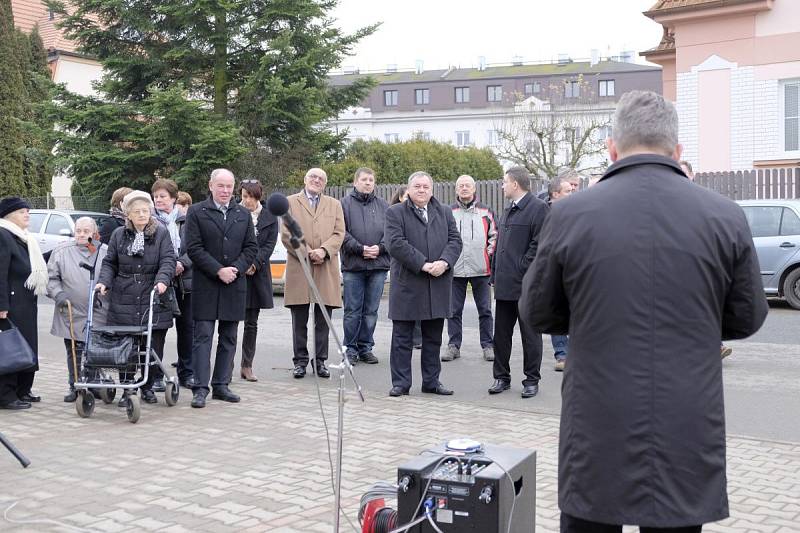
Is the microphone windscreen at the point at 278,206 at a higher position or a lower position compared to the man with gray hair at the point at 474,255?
higher

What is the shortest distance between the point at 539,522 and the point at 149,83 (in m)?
23.0

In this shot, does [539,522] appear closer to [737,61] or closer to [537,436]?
[537,436]

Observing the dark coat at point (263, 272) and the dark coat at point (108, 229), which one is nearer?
the dark coat at point (108, 229)

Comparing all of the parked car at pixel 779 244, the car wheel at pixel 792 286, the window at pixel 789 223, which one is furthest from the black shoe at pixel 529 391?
the window at pixel 789 223

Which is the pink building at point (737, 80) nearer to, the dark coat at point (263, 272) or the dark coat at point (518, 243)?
the dark coat at point (518, 243)

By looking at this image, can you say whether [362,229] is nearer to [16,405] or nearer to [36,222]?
[16,405]

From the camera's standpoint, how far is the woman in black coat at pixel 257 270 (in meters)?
9.83

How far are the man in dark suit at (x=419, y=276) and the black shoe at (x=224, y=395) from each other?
1.49 m

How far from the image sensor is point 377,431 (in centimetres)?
767

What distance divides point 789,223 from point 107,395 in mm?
11594

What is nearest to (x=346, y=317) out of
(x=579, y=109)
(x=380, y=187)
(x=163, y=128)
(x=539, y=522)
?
(x=539, y=522)

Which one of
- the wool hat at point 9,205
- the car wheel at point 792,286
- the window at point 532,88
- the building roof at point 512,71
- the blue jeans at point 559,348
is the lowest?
the blue jeans at point 559,348

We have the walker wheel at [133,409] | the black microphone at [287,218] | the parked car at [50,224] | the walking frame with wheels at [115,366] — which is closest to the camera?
the black microphone at [287,218]

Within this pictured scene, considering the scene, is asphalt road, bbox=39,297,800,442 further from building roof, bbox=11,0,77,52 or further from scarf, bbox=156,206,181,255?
building roof, bbox=11,0,77,52
